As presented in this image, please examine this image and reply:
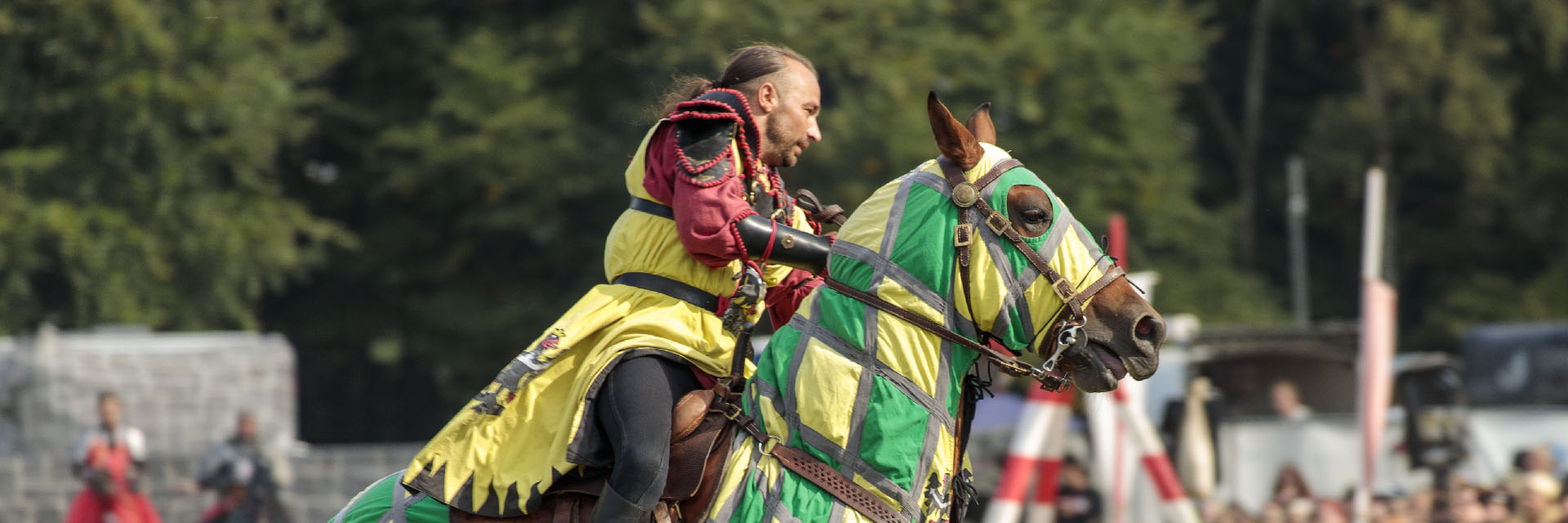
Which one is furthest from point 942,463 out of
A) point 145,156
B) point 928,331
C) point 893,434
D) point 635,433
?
point 145,156

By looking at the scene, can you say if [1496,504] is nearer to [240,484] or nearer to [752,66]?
[752,66]

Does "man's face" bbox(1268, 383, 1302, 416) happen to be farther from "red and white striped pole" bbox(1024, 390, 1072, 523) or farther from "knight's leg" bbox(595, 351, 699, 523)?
"knight's leg" bbox(595, 351, 699, 523)

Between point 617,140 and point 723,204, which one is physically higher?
point 617,140

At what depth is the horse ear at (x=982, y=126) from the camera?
385 centimetres

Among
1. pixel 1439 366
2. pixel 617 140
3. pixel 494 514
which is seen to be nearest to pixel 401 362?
pixel 617 140

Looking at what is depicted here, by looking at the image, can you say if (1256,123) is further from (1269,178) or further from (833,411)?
(833,411)

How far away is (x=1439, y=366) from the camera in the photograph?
42.0ft

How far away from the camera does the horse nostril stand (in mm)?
3479

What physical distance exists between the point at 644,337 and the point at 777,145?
2.02 ft

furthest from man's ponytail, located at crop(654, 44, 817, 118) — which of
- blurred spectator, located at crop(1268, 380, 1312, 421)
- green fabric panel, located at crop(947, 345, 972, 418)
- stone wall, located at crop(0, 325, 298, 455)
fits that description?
stone wall, located at crop(0, 325, 298, 455)

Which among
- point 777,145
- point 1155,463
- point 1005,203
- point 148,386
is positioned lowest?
point 148,386

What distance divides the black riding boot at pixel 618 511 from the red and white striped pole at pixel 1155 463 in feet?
17.1

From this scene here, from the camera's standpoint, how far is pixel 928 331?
11.6 feet

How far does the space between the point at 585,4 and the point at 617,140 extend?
1.88 metres
